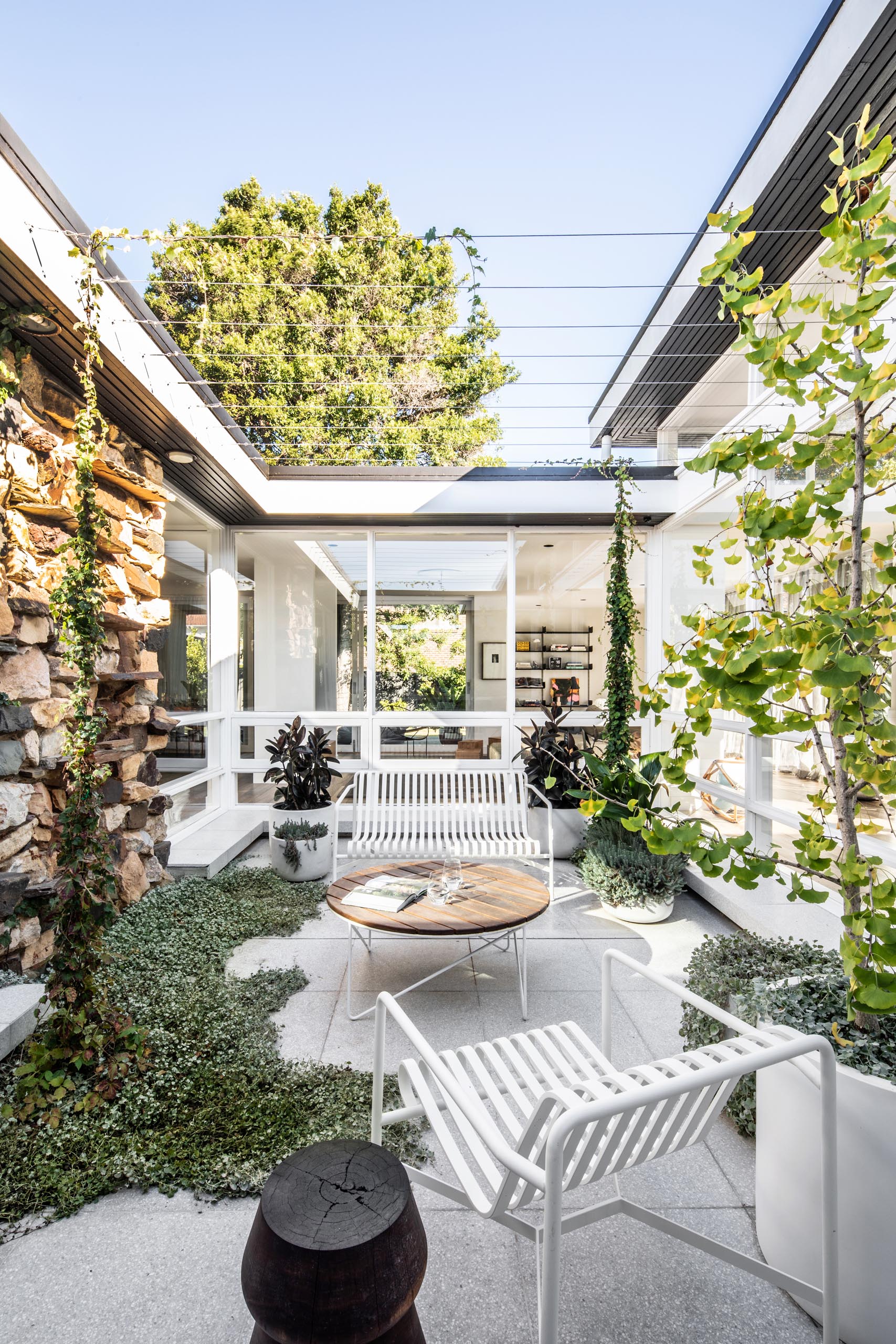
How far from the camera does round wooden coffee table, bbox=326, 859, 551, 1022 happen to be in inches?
113

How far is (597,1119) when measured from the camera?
4.00ft

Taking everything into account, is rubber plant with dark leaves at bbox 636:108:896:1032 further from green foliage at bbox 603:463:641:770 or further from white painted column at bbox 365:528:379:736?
white painted column at bbox 365:528:379:736

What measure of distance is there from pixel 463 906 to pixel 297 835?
7.04ft

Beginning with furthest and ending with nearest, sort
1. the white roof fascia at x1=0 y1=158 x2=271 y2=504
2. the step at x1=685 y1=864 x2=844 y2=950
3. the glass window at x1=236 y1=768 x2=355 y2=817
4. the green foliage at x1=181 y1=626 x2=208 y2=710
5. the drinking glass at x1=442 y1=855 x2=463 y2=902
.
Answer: the glass window at x1=236 y1=768 x2=355 y2=817 < the green foliage at x1=181 y1=626 x2=208 y2=710 < the step at x1=685 y1=864 x2=844 y2=950 < the drinking glass at x1=442 y1=855 x2=463 y2=902 < the white roof fascia at x1=0 y1=158 x2=271 y2=504

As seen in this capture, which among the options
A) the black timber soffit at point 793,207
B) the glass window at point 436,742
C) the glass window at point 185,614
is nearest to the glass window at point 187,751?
the glass window at point 185,614

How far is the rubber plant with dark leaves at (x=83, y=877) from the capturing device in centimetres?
235

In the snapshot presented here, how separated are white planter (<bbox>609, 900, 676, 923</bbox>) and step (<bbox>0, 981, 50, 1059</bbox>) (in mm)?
3038

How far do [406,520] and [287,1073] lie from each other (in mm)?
4750


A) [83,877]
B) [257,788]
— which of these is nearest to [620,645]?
[257,788]

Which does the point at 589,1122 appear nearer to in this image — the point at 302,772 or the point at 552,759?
the point at 302,772

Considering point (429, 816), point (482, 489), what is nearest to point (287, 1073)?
point (429, 816)

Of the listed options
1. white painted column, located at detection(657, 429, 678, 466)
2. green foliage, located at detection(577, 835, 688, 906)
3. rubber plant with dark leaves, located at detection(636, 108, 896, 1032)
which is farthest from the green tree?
rubber plant with dark leaves, located at detection(636, 108, 896, 1032)

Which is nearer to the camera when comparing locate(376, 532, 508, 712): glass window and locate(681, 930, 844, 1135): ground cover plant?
locate(681, 930, 844, 1135): ground cover plant

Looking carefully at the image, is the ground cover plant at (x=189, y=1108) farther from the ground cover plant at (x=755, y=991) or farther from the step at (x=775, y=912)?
the step at (x=775, y=912)
